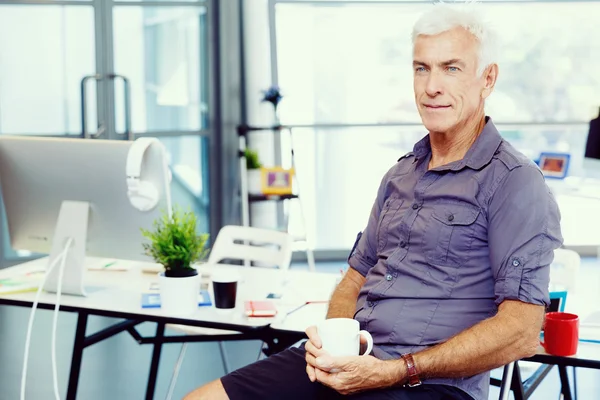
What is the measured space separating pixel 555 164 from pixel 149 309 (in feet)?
10.6

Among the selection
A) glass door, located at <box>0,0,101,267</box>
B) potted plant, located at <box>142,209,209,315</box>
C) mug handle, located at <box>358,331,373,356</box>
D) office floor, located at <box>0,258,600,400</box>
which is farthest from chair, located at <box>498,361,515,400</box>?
glass door, located at <box>0,0,101,267</box>

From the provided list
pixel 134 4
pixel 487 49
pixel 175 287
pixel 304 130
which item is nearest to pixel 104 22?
pixel 134 4

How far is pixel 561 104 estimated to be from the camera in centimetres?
665

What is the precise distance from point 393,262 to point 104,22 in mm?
4232

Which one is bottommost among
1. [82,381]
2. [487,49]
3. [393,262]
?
[82,381]

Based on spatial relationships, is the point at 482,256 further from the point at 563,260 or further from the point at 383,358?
the point at 563,260

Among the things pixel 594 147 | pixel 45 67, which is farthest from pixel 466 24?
pixel 45 67

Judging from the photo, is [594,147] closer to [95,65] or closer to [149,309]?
[149,309]

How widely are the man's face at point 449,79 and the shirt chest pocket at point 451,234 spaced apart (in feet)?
0.77

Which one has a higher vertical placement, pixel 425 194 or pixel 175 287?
pixel 425 194

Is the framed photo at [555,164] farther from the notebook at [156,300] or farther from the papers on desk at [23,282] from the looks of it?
the papers on desk at [23,282]

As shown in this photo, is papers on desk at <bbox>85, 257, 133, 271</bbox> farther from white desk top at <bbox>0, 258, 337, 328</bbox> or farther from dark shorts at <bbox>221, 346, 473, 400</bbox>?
dark shorts at <bbox>221, 346, 473, 400</bbox>

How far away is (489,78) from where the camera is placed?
2.23 metres

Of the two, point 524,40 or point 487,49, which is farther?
point 524,40
